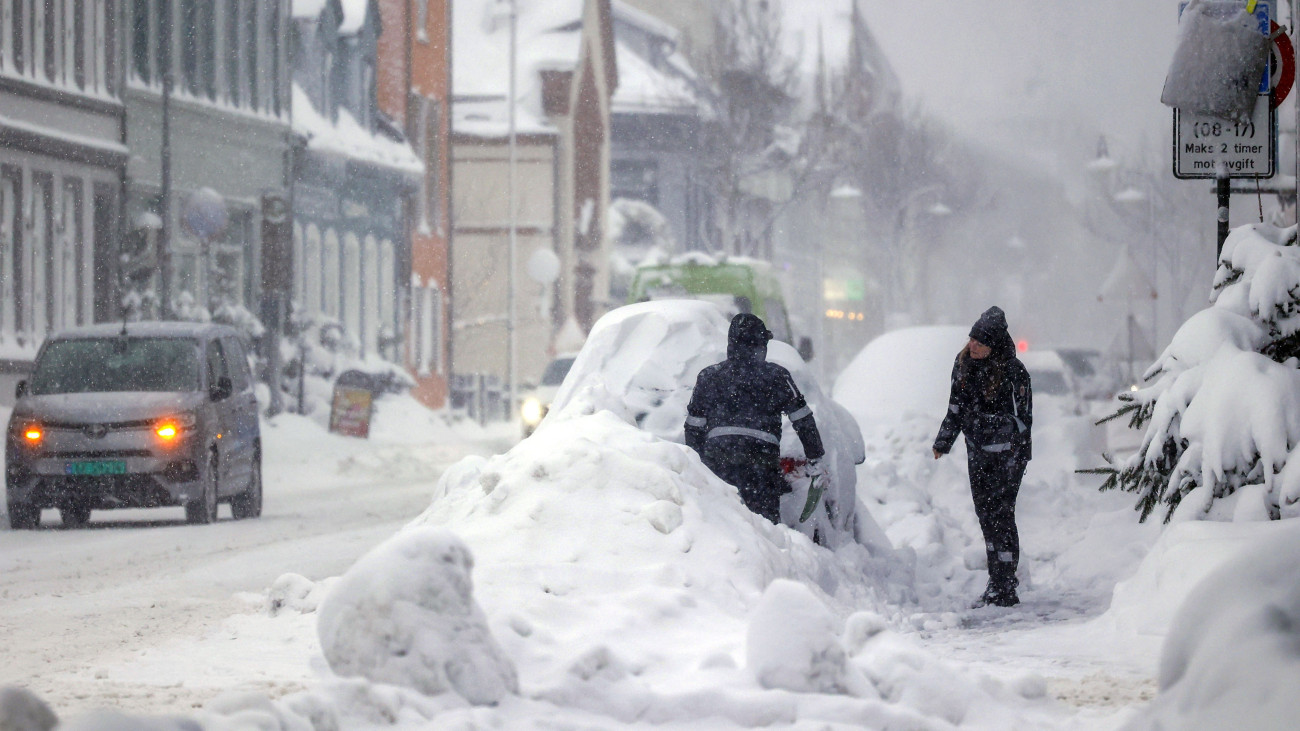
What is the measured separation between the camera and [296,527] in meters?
15.9

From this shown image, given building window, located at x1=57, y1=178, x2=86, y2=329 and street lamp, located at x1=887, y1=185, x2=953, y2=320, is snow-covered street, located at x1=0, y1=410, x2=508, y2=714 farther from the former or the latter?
street lamp, located at x1=887, y1=185, x2=953, y2=320

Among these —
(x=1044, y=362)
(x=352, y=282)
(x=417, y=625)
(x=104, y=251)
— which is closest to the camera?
(x=417, y=625)

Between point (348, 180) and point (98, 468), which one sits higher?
point (348, 180)

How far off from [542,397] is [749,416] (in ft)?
47.3

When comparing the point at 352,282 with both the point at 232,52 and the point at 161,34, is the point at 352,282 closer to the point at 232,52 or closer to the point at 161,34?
the point at 232,52

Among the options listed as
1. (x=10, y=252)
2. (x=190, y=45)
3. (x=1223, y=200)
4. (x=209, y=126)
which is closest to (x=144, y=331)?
(x=1223, y=200)

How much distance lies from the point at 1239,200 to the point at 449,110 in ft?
191

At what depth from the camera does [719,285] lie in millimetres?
22125

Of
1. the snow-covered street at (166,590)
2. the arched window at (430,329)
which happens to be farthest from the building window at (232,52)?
the snow-covered street at (166,590)

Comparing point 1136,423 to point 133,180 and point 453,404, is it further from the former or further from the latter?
point 453,404

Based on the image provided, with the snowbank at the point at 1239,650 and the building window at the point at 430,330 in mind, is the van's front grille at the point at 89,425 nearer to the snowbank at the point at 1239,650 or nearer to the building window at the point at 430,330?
the snowbank at the point at 1239,650

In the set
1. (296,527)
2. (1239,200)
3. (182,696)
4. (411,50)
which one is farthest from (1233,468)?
(1239,200)

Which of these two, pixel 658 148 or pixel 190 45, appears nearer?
pixel 190 45

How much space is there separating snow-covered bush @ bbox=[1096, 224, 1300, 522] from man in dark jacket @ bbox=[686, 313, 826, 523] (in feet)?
5.83
